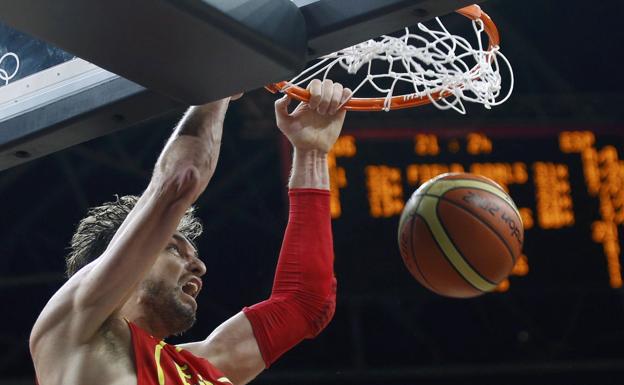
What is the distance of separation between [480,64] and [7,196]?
355 cm

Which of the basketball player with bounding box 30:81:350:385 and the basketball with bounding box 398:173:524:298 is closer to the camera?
the basketball player with bounding box 30:81:350:385

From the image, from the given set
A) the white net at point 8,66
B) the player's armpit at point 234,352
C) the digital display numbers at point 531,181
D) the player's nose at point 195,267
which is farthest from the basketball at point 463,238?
the digital display numbers at point 531,181

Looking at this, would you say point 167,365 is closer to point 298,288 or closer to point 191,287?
point 191,287

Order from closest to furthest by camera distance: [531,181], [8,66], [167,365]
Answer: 1. [8,66]
2. [167,365]
3. [531,181]

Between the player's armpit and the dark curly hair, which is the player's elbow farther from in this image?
the player's armpit

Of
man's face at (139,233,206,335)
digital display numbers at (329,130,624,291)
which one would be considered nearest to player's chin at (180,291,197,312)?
man's face at (139,233,206,335)

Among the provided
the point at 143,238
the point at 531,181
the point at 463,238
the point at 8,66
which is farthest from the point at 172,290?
the point at 531,181

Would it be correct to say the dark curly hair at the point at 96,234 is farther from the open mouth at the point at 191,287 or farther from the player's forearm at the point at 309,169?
the player's forearm at the point at 309,169

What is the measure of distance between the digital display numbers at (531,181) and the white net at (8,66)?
2916mm

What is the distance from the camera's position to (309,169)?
2.65 metres

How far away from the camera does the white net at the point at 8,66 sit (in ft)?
6.96

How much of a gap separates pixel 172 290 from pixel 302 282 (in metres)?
0.38

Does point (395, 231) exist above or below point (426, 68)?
below

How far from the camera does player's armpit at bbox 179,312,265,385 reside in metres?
2.65
